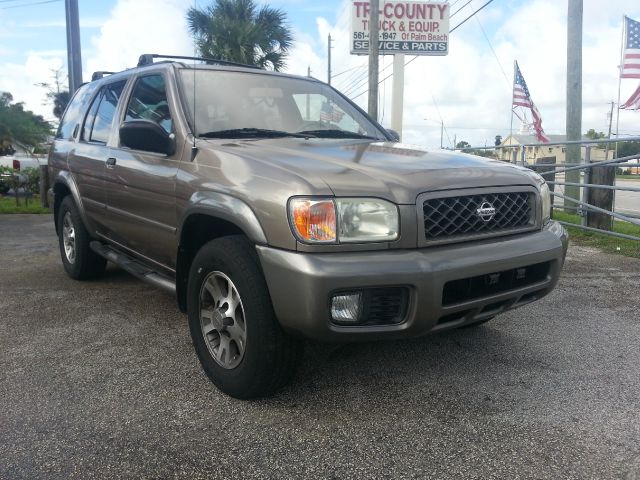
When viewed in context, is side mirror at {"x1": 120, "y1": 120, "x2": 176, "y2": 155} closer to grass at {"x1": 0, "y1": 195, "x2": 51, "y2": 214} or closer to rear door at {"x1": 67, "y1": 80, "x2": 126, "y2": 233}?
rear door at {"x1": 67, "y1": 80, "x2": 126, "y2": 233}

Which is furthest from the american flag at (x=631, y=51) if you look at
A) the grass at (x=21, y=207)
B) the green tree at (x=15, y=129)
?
the green tree at (x=15, y=129)

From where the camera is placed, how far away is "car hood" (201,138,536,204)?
252 centimetres

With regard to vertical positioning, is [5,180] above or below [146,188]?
below

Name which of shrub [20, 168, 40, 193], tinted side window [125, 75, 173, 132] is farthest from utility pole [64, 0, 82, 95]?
tinted side window [125, 75, 173, 132]

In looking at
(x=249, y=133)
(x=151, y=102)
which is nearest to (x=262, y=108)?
(x=249, y=133)

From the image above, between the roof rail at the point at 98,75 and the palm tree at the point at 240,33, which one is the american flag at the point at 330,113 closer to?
the roof rail at the point at 98,75

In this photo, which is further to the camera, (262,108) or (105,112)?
(105,112)

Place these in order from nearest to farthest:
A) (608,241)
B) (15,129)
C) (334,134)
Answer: (334,134), (608,241), (15,129)

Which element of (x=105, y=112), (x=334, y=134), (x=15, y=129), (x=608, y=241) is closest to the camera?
(x=334, y=134)

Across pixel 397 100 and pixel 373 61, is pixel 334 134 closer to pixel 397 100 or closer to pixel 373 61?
pixel 373 61

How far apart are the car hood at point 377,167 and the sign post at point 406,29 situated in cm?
1813

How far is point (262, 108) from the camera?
3639 mm

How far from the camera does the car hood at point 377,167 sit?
2518 millimetres

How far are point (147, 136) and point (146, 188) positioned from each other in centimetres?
45
